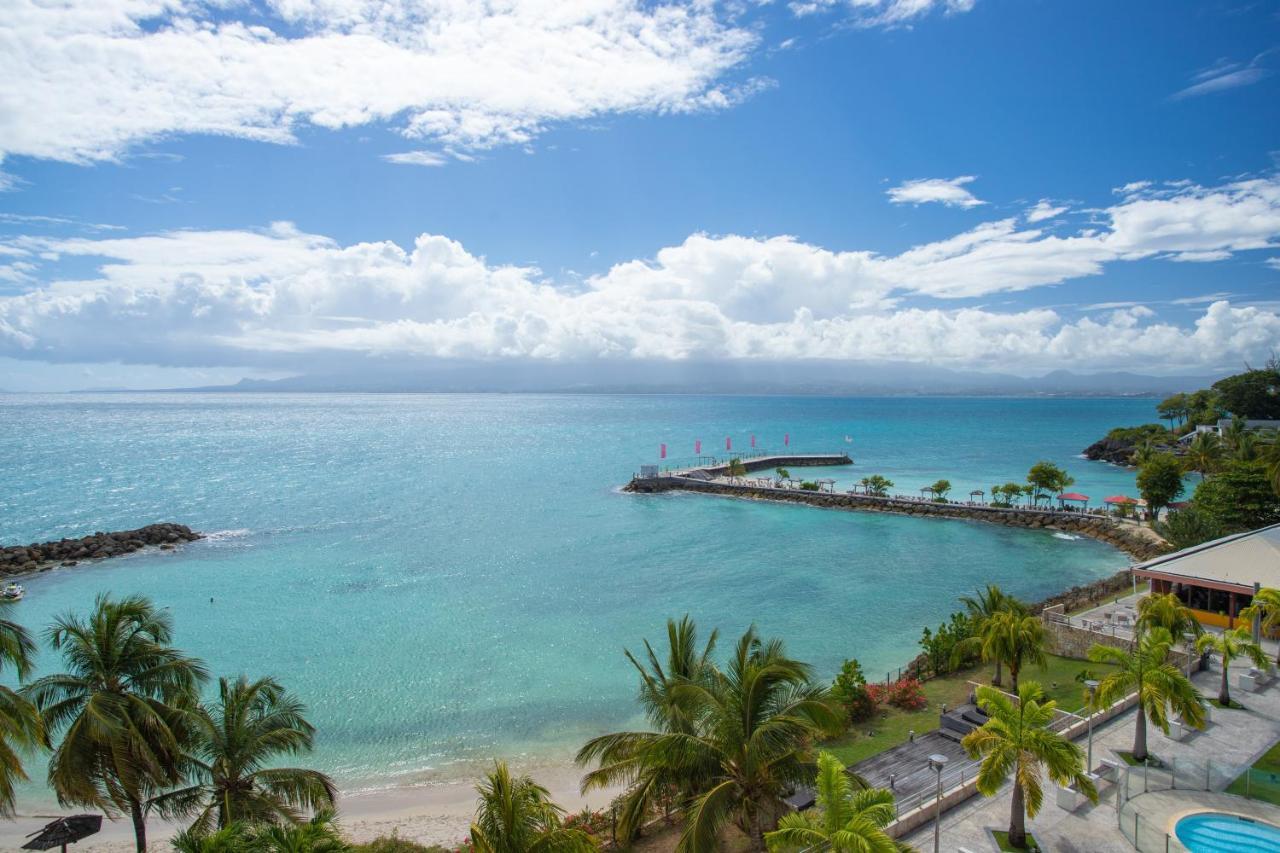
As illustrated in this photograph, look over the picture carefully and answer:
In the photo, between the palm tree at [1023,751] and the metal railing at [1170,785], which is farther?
the metal railing at [1170,785]

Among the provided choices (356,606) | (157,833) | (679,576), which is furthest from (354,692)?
(679,576)

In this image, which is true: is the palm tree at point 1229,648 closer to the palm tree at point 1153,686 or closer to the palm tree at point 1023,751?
the palm tree at point 1153,686

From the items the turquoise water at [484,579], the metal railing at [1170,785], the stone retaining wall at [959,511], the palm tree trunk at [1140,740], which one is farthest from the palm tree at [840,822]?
the stone retaining wall at [959,511]

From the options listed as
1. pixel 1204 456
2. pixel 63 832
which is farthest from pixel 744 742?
pixel 1204 456

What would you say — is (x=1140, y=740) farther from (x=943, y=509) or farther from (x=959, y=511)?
(x=943, y=509)

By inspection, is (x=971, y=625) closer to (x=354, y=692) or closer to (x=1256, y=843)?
(x=1256, y=843)
